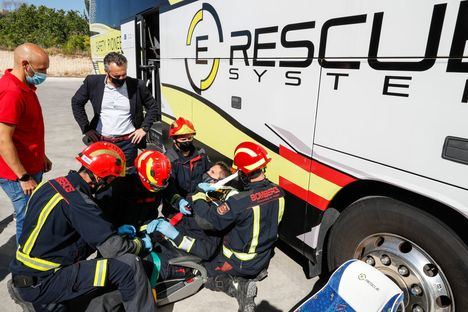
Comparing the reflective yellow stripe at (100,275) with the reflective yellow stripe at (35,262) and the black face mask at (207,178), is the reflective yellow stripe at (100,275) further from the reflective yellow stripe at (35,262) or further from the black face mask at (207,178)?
the black face mask at (207,178)

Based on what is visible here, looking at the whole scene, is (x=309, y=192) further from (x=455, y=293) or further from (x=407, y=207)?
(x=455, y=293)

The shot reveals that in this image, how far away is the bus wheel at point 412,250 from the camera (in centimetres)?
182

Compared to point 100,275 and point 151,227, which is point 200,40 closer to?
point 151,227

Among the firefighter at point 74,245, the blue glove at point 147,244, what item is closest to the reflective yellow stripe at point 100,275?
the firefighter at point 74,245

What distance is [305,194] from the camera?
262cm

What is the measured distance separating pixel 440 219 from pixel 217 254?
178 centimetres

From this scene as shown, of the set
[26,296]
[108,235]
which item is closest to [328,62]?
[108,235]

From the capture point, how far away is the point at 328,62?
89.6 inches

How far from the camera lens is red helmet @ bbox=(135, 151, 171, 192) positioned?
8.79ft

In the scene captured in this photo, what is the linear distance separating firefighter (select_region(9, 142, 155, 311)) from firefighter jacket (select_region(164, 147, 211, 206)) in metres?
1.20

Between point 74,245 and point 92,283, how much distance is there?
0.88 feet

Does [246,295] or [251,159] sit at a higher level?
[251,159]

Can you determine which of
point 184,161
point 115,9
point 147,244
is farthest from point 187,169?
point 115,9

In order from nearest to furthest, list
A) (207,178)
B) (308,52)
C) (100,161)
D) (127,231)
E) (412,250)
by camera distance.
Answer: (412,250)
(100,161)
(308,52)
(127,231)
(207,178)
